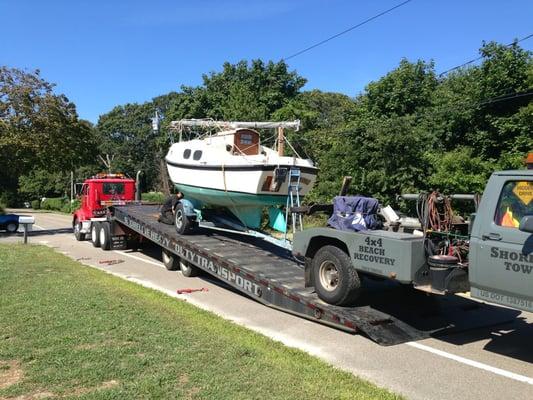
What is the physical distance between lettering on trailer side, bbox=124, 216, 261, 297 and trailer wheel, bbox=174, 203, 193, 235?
408 millimetres

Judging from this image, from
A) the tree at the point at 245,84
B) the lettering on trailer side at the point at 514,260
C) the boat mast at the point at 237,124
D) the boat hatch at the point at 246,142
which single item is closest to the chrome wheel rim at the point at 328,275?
the lettering on trailer side at the point at 514,260

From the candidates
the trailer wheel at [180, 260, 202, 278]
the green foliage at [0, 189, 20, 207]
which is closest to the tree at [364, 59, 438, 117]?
the trailer wheel at [180, 260, 202, 278]

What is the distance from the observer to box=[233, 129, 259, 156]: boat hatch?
1177 cm

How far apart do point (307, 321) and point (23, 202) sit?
82.7 meters

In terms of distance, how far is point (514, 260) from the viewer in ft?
19.3

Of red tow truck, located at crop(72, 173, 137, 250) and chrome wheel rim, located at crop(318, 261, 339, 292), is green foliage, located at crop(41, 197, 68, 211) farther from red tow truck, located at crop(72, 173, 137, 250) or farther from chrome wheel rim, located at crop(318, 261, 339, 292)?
chrome wheel rim, located at crop(318, 261, 339, 292)

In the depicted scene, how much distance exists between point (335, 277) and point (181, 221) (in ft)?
20.0

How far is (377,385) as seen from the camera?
5.55m

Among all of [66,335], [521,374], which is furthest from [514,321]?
[66,335]

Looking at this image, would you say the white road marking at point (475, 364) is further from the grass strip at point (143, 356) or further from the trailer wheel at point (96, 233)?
the trailer wheel at point (96, 233)

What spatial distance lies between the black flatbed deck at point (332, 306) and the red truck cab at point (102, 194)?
387 inches

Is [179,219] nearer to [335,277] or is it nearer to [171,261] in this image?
[171,261]

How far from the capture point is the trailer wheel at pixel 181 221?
42.2ft

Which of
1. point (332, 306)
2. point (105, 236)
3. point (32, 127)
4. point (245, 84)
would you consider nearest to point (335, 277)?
point (332, 306)
